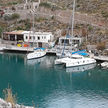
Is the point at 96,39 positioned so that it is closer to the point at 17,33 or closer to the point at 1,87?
the point at 17,33

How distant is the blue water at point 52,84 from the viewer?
26.9 metres

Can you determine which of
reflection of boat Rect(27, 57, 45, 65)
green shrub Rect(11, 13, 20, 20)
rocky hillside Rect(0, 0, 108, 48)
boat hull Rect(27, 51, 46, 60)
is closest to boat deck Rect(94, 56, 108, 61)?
rocky hillside Rect(0, 0, 108, 48)

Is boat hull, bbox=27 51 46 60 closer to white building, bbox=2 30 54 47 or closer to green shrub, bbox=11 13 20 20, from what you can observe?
white building, bbox=2 30 54 47

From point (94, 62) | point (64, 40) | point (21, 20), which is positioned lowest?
point (94, 62)

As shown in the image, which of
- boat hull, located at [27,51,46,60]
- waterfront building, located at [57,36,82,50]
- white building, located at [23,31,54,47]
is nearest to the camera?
boat hull, located at [27,51,46,60]

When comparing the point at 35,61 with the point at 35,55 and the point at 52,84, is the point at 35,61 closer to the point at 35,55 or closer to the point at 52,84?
the point at 35,55

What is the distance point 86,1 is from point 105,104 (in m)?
47.9

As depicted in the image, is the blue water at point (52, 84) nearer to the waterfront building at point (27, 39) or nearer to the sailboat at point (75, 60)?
the sailboat at point (75, 60)

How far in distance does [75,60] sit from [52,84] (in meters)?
9.49

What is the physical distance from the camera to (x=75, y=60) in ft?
135

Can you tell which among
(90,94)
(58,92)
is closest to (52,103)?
(58,92)

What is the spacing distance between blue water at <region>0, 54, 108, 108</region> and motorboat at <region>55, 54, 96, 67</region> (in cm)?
104

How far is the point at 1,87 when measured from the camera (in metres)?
31.1

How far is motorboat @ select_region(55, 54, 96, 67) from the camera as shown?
4056 centimetres
